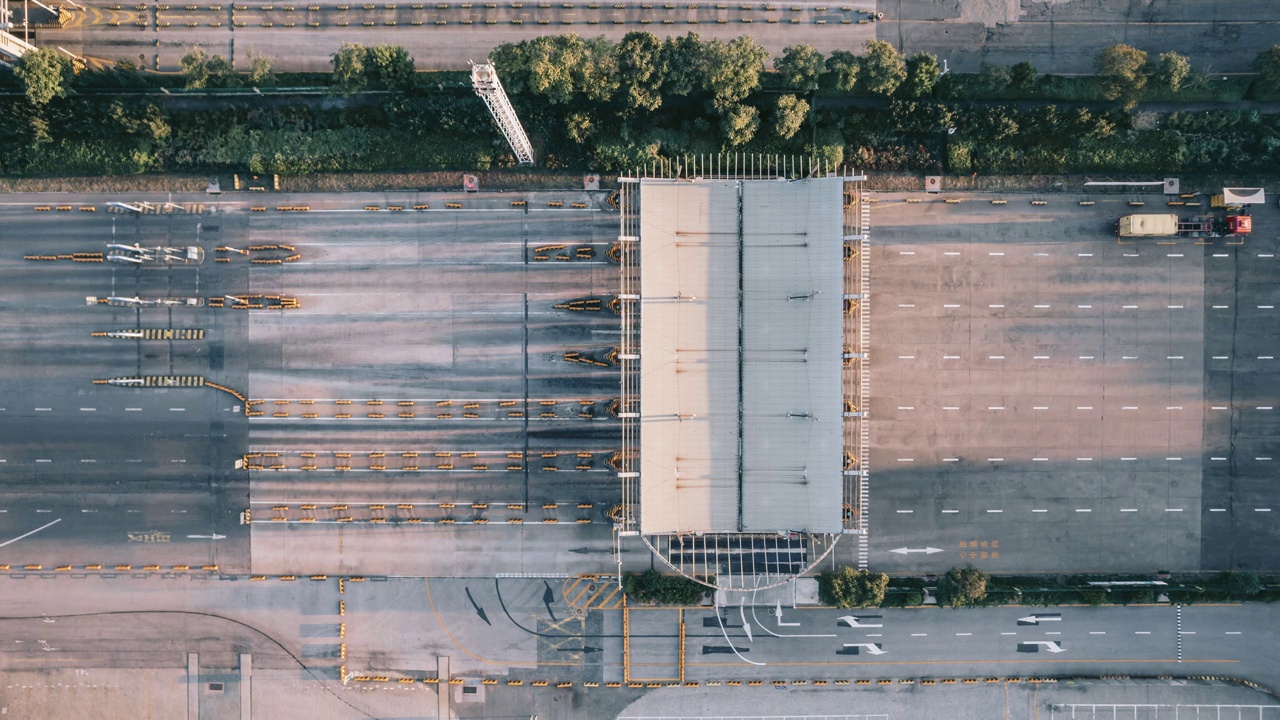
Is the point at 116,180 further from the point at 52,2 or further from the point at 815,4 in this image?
the point at 815,4

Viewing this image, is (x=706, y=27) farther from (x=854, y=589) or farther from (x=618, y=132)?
(x=854, y=589)

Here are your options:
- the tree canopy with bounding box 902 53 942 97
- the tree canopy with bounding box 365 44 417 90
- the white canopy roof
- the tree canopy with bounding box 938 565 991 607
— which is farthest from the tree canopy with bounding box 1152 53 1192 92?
the tree canopy with bounding box 365 44 417 90

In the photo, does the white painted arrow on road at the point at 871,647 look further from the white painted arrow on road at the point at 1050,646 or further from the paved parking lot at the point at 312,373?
the paved parking lot at the point at 312,373

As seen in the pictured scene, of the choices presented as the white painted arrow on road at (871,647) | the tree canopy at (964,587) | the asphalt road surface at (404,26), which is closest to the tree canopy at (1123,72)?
the asphalt road surface at (404,26)

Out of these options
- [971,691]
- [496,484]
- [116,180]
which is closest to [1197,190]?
[971,691]

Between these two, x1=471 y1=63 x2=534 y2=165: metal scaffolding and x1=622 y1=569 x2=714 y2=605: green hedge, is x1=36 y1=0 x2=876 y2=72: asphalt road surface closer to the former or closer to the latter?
x1=471 y1=63 x2=534 y2=165: metal scaffolding

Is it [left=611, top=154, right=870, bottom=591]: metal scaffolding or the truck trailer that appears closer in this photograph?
[left=611, top=154, right=870, bottom=591]: metal scaffolding
